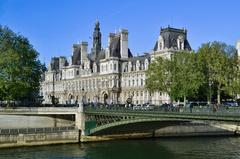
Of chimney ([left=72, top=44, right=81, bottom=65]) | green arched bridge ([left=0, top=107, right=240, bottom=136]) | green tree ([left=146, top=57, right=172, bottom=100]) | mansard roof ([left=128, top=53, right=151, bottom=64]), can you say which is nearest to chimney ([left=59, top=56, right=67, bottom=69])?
chimney ([left=72, top=44, right=81, bottom=65])

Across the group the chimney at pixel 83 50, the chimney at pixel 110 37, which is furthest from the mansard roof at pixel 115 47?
the chimney at pixel 83 50

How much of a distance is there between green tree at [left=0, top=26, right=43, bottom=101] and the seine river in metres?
21.1

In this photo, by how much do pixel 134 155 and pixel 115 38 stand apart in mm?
70818

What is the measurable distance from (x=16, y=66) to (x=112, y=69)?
44.2 meters

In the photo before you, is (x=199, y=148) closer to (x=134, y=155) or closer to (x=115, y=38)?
(x=134, y=155)

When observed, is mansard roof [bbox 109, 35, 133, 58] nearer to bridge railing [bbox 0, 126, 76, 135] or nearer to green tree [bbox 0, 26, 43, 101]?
green tree [bbox 0, 26, 43, 101]

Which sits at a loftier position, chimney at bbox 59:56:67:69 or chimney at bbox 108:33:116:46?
chimney at bbox 108:33:116:46

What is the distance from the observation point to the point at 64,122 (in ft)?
232

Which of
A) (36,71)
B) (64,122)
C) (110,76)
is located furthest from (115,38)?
(64,122)

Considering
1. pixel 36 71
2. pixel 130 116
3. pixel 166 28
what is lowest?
pixel 130 116

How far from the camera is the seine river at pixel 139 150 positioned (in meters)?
50.6

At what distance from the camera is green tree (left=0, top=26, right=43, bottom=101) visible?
250 feet

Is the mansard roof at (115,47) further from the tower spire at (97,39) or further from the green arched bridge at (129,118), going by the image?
the green arched bridge at (129,118)

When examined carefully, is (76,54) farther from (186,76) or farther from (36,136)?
(36,136)
